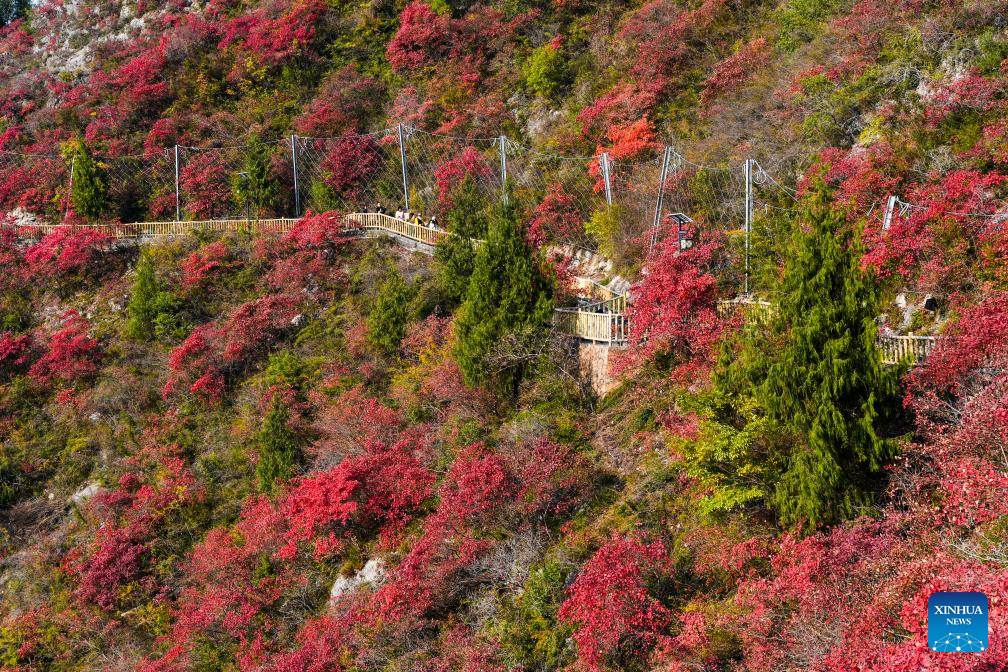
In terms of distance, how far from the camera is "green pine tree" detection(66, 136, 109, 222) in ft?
119

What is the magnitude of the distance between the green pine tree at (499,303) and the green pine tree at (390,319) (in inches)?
175

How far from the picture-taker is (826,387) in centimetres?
1359

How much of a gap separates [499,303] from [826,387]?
8.94 meters

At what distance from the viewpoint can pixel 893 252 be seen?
17.8m

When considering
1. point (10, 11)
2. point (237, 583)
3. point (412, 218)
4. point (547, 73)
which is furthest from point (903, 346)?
point (10, 11)

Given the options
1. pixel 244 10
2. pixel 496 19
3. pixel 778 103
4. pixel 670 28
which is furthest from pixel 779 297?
pixel 244 10

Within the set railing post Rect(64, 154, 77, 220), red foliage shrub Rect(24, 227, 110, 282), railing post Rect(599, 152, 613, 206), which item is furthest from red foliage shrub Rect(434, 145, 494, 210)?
railing post Rect(64, 154, 77, 220)

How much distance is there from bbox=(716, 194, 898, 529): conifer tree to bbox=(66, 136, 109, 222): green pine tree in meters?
30.5

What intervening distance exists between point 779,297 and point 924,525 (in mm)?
4364

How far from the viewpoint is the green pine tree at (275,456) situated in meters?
22.1

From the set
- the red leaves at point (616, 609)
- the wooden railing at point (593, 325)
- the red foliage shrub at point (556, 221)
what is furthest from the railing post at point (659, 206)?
the red leaves at point (616, 609)

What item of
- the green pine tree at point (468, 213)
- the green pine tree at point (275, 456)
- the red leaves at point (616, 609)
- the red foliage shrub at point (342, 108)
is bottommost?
the green pine tree at point (275, 456)

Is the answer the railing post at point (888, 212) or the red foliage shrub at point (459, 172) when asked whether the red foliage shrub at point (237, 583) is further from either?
the railing post at point (888, 212)

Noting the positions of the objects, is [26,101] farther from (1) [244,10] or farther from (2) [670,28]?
(2) [670,28]
